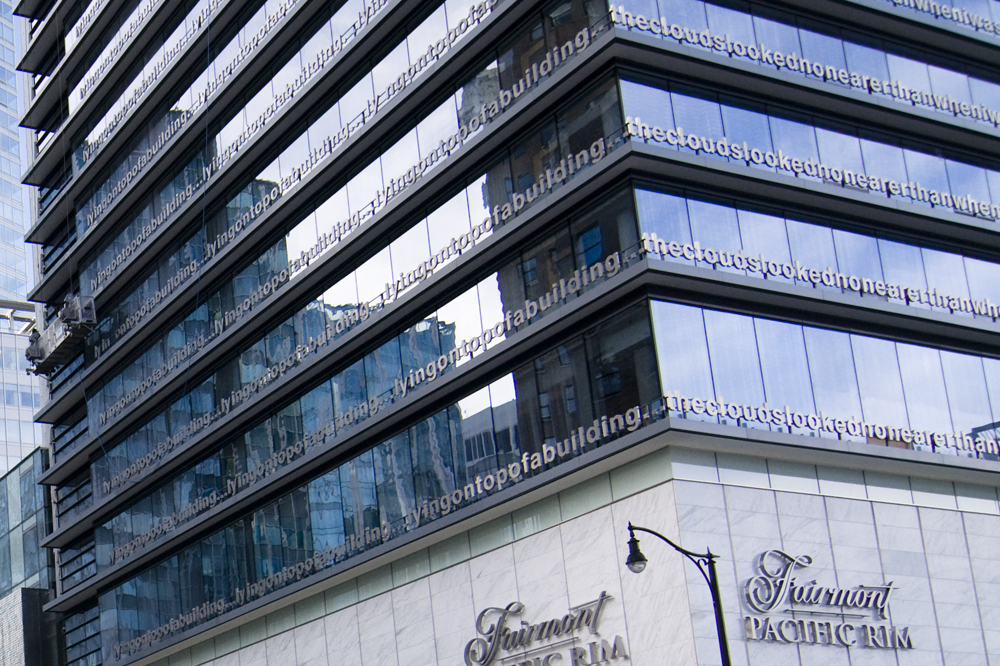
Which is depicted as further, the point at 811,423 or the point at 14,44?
the point at 14,44

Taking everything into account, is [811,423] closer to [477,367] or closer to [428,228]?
[477,367]

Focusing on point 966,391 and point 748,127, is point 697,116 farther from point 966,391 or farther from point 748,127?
point 966,391

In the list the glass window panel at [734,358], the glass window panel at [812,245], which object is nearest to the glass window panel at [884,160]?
the glass window panel at [812,245]

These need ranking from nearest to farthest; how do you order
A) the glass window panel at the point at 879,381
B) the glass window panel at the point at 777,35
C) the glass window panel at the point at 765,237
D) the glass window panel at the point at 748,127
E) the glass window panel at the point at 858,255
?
the glass window panel at the point at 765,237 < the glass window panel at the point at 879,381 < the glass window panel at the point at 748,127 < the glass window panel at the point at 858,255 < the glass window panel at the point at 777,35

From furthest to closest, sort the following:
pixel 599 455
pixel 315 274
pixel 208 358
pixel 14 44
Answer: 1. pixel 14 44
2. pixel 208 358
3. pixel 315 274
4. pixel 599 455

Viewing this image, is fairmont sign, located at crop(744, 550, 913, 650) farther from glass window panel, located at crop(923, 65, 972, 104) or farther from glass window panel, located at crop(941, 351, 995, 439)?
glass window panel, located at crop(923, 65, 972, 104)

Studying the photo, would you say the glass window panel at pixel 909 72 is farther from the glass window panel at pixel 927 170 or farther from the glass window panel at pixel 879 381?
the glass window panel at pixel 879 381

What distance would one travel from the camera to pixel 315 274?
136ft

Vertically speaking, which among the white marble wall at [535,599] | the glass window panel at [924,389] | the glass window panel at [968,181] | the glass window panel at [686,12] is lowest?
the white marble wall at [535,599]

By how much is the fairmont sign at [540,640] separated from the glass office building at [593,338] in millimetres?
96

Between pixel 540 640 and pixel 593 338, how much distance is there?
7.24 meters

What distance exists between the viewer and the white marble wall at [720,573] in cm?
2833

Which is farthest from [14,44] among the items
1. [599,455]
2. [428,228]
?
[599,455]

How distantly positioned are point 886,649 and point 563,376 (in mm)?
9760
